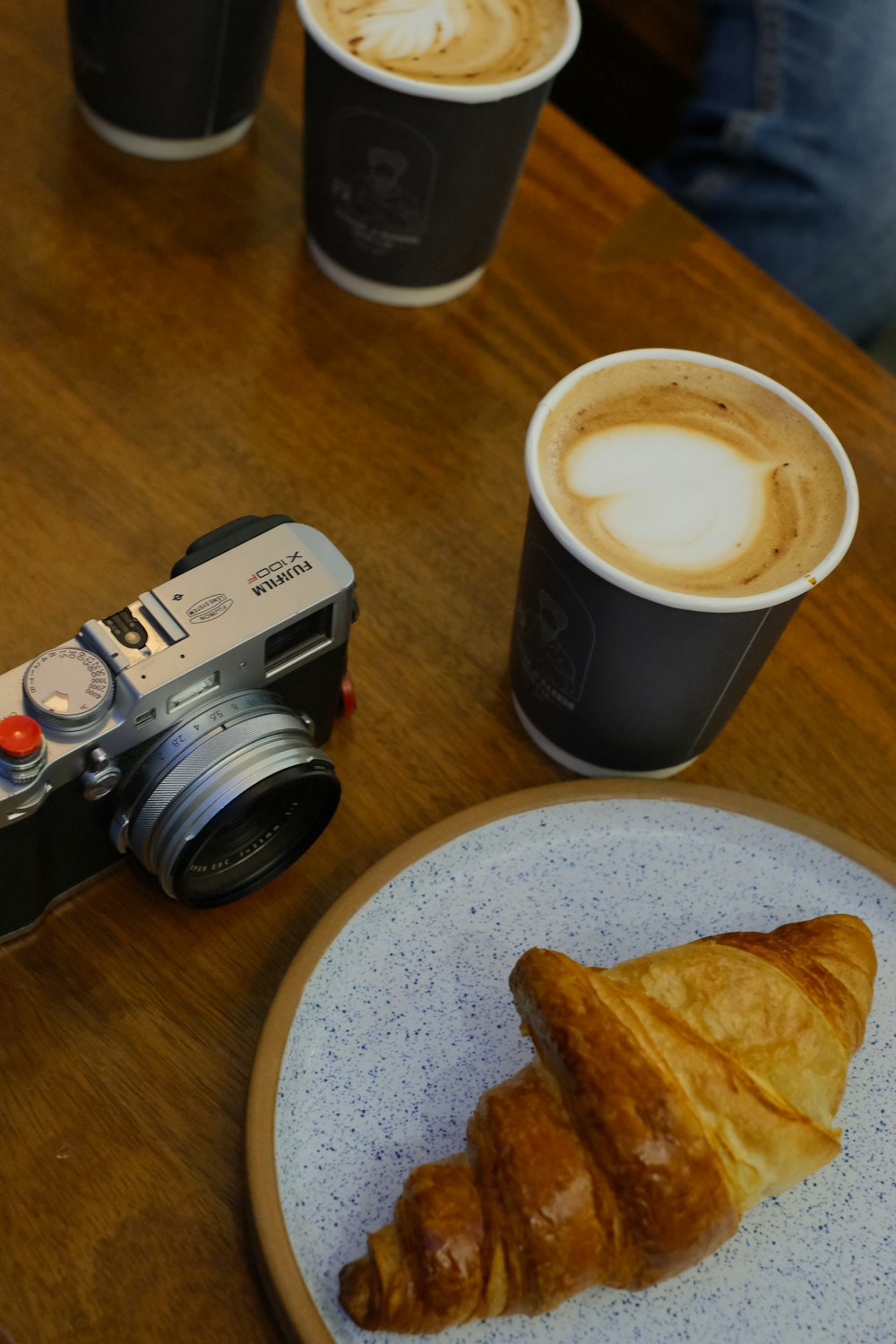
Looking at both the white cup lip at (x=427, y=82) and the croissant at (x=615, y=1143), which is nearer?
the croissant at (x=615, y=1143)

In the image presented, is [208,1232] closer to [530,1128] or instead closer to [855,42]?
[530,1128]

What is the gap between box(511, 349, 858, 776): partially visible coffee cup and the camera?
0.65m

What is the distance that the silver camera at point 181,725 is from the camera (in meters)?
0.58

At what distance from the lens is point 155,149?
3.26 feet

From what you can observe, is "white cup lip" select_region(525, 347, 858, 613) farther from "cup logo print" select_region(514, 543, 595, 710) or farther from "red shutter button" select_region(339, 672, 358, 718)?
"red shutter button" select_region(339, 672, 358, 718)

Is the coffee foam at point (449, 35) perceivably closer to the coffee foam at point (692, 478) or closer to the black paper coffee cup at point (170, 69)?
the black paper coffee cup at point (170, 69)

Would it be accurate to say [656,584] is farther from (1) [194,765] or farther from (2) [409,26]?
(2) [409,26]

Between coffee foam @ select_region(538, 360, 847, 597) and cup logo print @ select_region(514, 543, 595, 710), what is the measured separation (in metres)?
0.03

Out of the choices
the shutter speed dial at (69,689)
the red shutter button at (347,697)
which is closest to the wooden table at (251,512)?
the red shutter button at (347,697)

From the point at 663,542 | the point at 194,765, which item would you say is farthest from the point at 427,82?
the point at 194,765

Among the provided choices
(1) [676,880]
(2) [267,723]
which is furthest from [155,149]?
(1) [676,880]

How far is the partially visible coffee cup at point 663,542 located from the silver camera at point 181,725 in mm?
111

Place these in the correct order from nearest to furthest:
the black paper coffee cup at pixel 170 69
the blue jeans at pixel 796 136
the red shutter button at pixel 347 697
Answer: the red shutter button at pixel 347 697 → the black paper coffee cup at pixel 170 69 → the blue jeans at pixel 796 136

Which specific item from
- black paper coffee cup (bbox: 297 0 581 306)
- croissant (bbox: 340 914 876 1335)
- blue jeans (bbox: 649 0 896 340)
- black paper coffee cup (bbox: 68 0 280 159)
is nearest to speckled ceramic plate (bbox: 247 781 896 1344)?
croissant (bbox: 340 914 876 1335)
